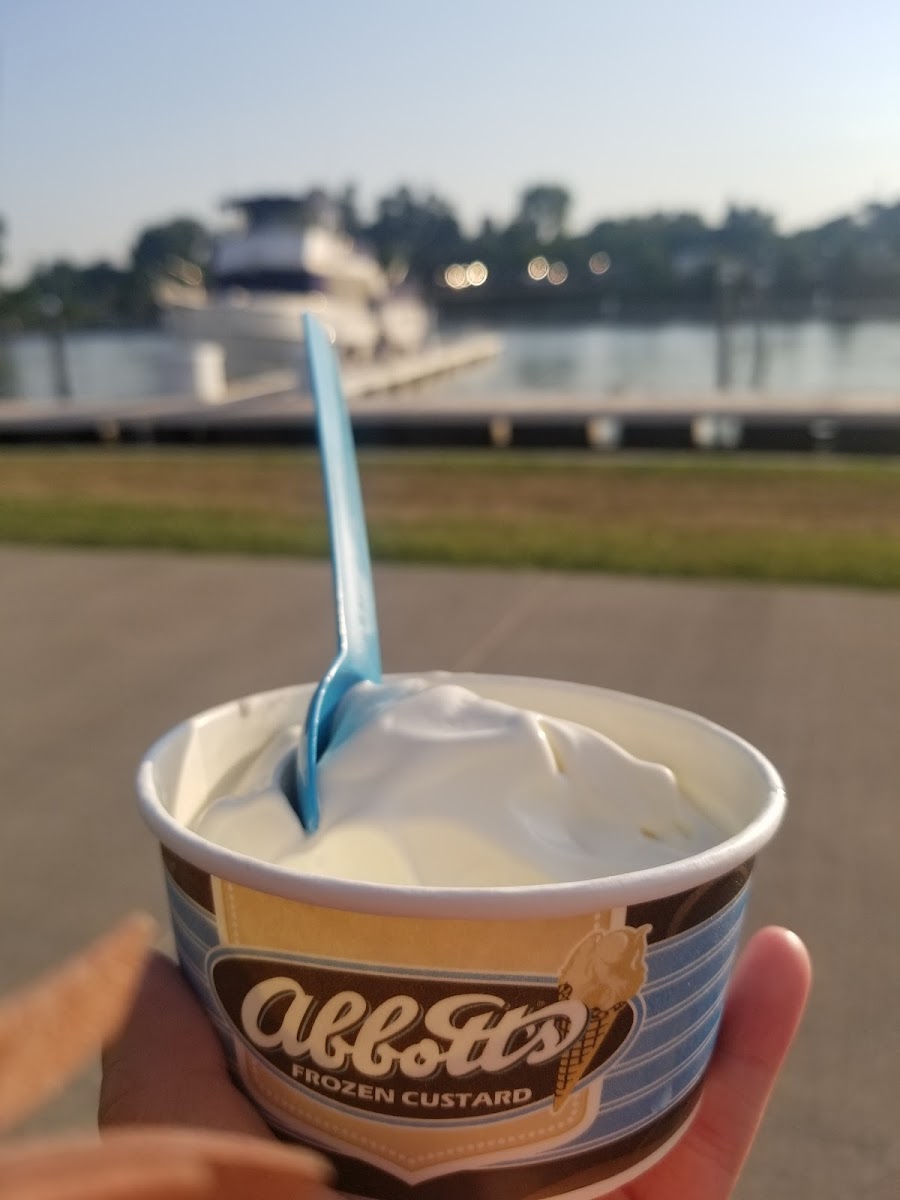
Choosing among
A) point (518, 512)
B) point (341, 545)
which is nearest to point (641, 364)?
point (518, 512)

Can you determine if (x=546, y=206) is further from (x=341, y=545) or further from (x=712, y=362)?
(x=341, y=545)

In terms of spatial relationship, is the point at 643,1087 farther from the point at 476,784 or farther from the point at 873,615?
the point at 873,615

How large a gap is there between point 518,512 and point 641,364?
2411 centimetres

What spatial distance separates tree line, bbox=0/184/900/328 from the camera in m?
40.7

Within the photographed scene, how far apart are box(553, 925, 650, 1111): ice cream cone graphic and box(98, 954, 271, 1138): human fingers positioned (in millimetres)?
249

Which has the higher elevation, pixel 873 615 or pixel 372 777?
pixel 372 777

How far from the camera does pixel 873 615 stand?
3.61 meters

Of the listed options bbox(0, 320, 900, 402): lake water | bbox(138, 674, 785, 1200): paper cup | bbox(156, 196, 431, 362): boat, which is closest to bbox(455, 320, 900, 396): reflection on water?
bbox(0, 320, 900, 402): lake water

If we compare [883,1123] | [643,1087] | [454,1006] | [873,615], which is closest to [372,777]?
[454,1006]

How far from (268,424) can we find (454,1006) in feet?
39.4

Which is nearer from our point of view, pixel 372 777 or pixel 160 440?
pixel 372 777

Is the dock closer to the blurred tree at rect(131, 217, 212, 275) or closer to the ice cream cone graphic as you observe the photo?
the ice cream cone graphic

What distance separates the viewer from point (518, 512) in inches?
226

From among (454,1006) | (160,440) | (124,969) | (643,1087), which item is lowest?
(160,440)
